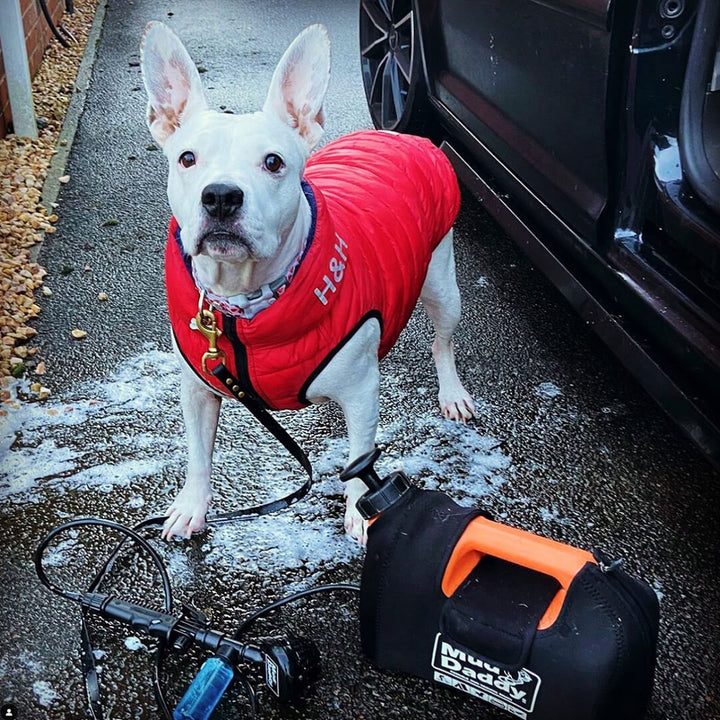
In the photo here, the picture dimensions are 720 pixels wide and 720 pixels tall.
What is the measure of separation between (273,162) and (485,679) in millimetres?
1344

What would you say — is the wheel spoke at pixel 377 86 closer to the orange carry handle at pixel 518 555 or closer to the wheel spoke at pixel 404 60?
the wheel spoke at pixel 404 60

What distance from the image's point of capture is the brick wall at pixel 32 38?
221 inches

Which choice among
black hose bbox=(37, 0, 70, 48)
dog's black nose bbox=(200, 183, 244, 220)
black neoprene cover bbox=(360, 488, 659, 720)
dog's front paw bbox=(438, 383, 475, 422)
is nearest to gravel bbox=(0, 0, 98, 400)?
black hose bbox=(37, 0, 70, 48)

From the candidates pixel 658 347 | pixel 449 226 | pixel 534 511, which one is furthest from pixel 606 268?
pixel 534 511

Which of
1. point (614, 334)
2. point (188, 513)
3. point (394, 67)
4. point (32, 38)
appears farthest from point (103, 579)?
point (32, 38)

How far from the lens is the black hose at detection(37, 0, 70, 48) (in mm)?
7188

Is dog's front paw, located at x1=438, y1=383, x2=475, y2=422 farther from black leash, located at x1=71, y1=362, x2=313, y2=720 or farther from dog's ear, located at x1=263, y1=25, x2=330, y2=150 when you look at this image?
dog's ear, located at x1=263, y1=25, x2=330, y2=150

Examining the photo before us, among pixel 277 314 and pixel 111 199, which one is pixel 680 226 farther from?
pixel 111 199

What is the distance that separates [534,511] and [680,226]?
3.41 ft

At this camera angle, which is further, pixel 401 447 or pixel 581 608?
pixel 401 447

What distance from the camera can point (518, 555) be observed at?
199cm

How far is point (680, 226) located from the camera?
2.51 metres

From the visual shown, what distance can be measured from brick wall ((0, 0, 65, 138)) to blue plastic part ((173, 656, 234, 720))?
4.40m

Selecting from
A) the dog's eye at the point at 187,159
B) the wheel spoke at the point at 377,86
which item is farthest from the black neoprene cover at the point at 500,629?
the wheel spoke at the point at 377,86
